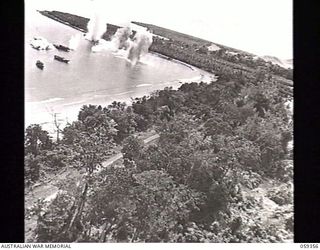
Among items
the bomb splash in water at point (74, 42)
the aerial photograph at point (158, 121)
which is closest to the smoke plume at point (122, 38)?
the aerial photograph at point (158, 121)

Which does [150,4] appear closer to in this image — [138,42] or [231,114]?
[138,42]

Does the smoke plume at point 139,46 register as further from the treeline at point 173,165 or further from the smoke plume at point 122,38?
the treeline at point 173,165

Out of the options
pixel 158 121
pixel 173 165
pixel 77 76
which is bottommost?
pixel 173 165

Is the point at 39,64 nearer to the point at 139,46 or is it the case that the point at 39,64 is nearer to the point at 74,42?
the point at 74,42

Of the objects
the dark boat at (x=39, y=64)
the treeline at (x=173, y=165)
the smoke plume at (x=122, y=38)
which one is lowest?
the treeline at (x=173, y=165)

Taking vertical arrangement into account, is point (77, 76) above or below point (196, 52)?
below

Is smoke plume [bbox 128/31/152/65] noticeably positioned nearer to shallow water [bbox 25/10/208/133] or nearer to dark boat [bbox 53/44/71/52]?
shallow water [bbox 25/10/208/133]

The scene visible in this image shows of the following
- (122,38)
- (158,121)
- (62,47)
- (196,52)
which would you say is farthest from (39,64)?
(196,52)

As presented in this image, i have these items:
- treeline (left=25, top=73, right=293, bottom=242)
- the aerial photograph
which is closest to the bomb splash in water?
the aerial photograph
